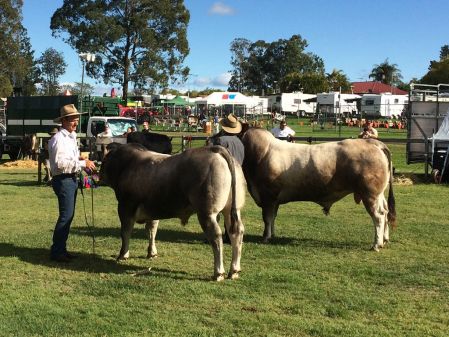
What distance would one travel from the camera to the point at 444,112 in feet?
67.8

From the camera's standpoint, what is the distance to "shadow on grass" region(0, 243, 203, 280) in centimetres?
753

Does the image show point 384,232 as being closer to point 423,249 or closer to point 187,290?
point 423,249

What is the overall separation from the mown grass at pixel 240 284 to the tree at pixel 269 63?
105m

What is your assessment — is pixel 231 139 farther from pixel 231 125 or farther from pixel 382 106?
pixel 382 106

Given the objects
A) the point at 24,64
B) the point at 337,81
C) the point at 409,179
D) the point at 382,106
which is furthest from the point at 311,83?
the point at 409,179

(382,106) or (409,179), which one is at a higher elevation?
(382,106)

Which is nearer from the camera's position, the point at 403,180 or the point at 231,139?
the point at 231,139

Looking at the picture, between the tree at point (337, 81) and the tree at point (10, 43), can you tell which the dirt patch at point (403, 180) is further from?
the tree at point (337, 81)

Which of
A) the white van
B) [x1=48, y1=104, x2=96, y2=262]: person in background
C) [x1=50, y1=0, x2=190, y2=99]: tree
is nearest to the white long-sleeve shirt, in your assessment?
[x1=48, y1=104, x2=96, y2=262]: person in background

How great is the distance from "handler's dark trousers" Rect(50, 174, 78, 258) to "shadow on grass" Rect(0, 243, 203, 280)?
20 cm

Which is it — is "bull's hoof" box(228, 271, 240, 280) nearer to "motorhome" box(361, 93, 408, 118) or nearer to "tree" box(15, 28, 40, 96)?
"tree" box(15, 28, 40, 96)

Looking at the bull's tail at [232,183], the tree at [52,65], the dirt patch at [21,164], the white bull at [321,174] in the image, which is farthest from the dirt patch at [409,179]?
the tree at [52,65]

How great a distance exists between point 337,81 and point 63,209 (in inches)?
3736

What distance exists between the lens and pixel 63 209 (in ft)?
26.9
